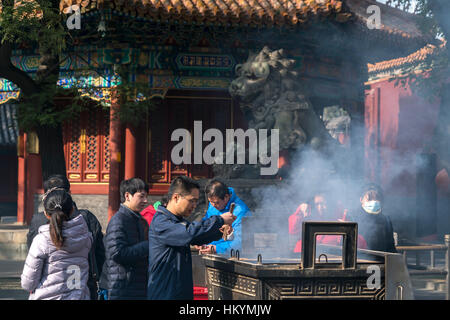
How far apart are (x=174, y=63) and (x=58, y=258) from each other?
903cm

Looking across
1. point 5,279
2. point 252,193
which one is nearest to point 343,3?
point 252,193

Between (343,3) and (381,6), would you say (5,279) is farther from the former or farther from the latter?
(381,6)

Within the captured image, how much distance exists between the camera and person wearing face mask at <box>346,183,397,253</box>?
592cm

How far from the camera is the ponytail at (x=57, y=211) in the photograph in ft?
13.3

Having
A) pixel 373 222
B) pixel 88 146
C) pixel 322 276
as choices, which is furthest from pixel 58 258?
pixel 88 146

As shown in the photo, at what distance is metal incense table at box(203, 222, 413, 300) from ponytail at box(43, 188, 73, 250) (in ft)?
4.17

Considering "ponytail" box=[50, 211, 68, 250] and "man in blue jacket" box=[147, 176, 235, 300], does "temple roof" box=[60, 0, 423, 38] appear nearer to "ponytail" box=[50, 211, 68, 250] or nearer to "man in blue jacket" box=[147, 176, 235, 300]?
"man in blue jacket" box=[147, 176, 235, 300]

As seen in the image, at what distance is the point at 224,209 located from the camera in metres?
5.82

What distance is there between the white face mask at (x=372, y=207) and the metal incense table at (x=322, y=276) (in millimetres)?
1197

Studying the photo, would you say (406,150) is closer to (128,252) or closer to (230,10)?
(230,10)

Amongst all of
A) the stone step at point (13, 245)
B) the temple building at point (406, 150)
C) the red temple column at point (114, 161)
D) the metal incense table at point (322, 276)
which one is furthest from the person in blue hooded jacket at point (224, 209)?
the temple building at point (406, 150)

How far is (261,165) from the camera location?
9688 millimetres

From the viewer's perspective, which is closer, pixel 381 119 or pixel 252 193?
pixel 252 193
